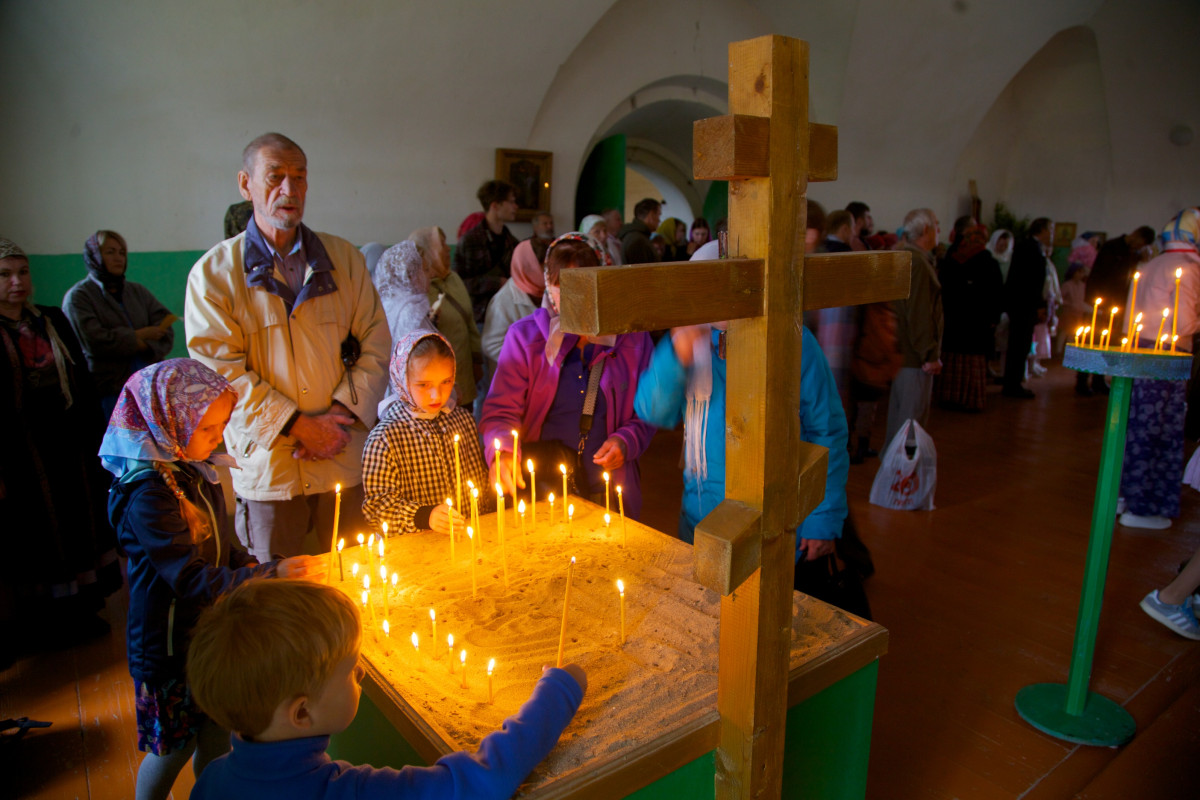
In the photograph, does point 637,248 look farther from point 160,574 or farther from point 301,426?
point 160,574

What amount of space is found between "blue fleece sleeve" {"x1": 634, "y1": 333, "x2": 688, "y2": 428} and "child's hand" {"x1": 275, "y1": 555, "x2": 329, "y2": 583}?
0.97m

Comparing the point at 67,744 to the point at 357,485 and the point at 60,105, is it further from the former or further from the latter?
the point at 60,105

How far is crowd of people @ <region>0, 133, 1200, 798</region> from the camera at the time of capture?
151 centimetres

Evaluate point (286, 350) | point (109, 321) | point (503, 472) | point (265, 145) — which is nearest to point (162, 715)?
point (503, 472)

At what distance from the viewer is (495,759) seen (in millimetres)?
1213

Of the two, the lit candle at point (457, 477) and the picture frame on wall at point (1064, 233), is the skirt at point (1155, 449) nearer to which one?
the lit candle at point (457, 477)

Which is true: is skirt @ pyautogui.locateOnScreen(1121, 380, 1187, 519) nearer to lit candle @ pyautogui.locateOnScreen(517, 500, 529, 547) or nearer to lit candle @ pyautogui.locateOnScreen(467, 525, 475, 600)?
lit candle @ pyautogui.locateOnScreen(517, 500, 529, 547)

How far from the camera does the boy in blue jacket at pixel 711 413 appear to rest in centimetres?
199

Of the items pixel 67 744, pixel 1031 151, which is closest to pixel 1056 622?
pixel 67 744

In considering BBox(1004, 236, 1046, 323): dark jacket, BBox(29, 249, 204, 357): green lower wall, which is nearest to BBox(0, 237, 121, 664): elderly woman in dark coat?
BBox(29, 249, 204, 357): green lower wall

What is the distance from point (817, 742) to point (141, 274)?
19.6 feet

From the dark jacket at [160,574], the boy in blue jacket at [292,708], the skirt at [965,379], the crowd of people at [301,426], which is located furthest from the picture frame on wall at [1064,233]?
the boy in blue jacket at [292,708]

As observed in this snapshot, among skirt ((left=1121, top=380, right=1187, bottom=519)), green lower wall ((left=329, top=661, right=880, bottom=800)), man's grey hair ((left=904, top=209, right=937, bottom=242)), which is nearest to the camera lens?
green lower wall ((left=329, top=661, right=880, bottom=800))

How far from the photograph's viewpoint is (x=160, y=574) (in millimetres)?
1844
